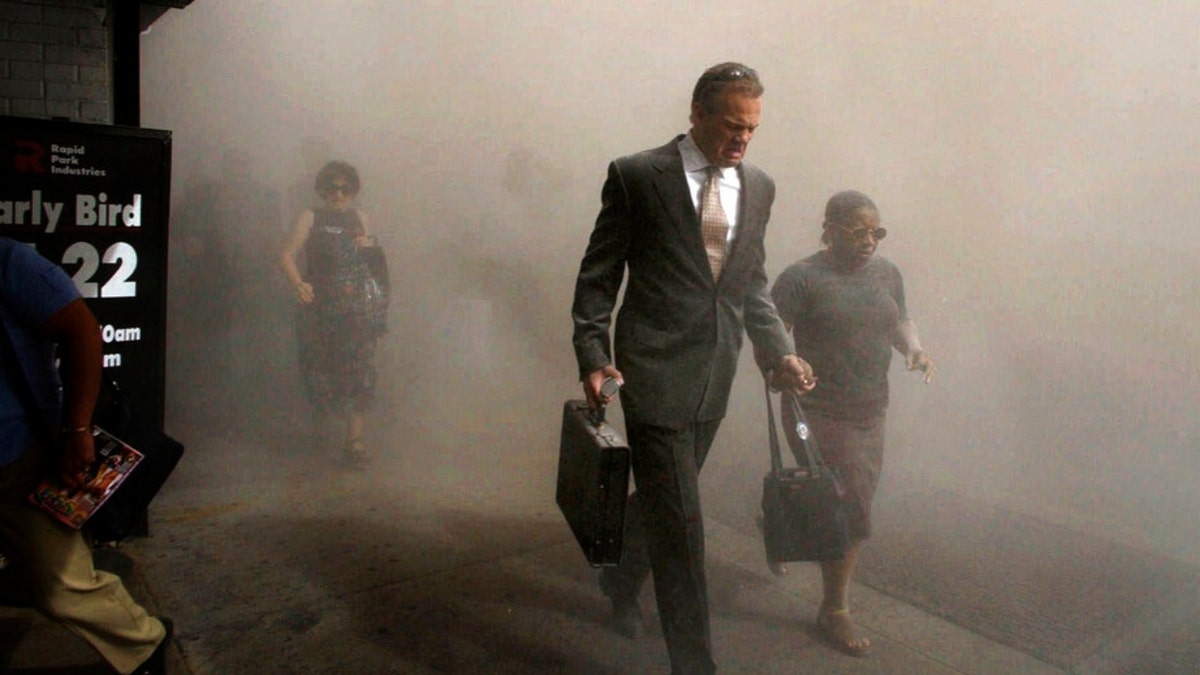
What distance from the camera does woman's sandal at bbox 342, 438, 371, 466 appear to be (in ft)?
14.8

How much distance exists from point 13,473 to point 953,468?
472cm

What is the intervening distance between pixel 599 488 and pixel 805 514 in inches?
35.3

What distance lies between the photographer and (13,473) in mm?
2035

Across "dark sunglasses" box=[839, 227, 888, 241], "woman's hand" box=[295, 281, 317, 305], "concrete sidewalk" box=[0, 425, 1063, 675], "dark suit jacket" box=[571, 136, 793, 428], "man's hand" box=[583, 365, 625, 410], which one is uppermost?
"dark sunglasses" box=[839, 227, 888, 241]

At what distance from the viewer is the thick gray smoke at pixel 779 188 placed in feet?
16.2

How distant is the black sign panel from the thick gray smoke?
1992 millimetres

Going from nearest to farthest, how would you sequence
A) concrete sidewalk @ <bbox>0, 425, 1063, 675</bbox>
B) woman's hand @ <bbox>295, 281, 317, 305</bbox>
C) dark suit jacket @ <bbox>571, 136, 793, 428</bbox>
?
dark suit jacket @ <bbox>571, 136, 793, 428</bbox>
concrete sidewalk @ <bbox>0, 425, 1063, 675</bbox>
woman's hand @ <bbox>295, 281, 317, 305</bbox>

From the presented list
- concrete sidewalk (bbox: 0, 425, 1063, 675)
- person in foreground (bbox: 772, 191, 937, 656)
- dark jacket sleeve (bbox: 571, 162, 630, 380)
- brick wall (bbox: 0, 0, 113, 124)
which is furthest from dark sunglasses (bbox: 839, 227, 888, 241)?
brick wall (bbox: 0, 0, 113, 124)

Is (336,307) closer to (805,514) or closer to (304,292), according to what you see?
(304,292)

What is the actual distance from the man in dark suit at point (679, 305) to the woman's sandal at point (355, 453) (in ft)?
8.24

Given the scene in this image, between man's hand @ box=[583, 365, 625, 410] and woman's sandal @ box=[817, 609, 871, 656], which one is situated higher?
man's hand @ box=[583, 365, 625, 410]

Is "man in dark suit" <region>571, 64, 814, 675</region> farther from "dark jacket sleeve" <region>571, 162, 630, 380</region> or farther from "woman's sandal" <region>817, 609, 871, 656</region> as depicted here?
"woman's sandal" <region>817, 609, 871, 656</region>

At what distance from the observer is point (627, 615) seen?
279cm

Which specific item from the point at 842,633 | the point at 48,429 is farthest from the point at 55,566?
the point at 842,633
